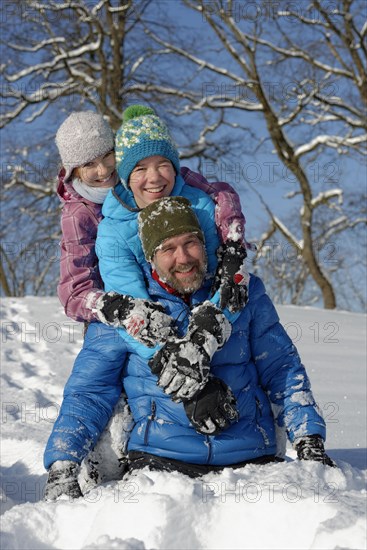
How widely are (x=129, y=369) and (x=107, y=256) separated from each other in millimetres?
441

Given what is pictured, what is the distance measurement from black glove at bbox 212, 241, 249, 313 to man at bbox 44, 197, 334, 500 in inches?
3.0

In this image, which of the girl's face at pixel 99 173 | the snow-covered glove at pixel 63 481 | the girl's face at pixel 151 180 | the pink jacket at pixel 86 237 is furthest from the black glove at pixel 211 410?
the girl's face at pixel 99 173

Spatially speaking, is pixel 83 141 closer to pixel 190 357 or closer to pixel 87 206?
pixel 87 206

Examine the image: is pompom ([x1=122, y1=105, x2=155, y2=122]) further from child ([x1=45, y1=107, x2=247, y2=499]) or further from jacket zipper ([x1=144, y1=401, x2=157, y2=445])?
jacket zipper ([x1=144, y1=401, x2=157, y2=445])

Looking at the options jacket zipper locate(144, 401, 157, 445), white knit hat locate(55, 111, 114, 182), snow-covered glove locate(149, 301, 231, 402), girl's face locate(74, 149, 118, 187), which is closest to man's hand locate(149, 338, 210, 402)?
snow-covered glove locate(149, 301, 231, 402)

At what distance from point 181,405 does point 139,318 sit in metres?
0.36

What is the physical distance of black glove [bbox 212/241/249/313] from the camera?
7.59 feet

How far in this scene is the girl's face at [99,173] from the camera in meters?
2.96

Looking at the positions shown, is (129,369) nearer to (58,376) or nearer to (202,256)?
(202,256)

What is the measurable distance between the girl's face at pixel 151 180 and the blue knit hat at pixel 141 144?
2 cm

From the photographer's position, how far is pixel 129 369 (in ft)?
8.13

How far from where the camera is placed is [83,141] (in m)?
3.00

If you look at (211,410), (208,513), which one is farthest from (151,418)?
(208,513)

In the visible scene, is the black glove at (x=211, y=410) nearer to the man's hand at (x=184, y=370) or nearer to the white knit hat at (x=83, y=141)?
the man's hand at (x=184, y=370)
